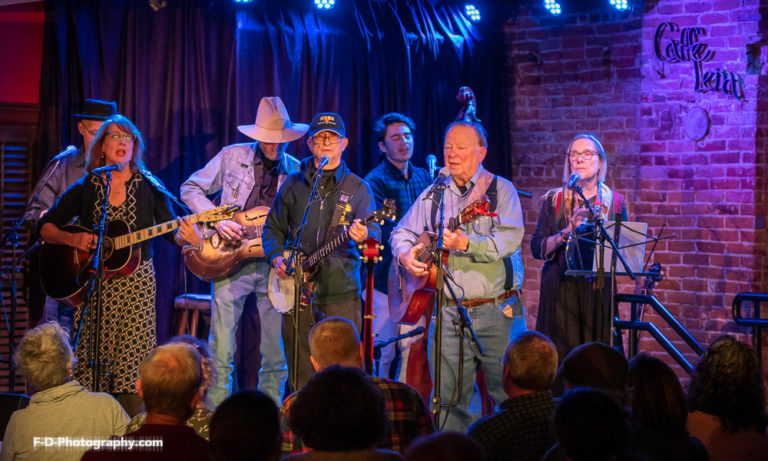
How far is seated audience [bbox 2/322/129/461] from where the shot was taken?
3229 mm

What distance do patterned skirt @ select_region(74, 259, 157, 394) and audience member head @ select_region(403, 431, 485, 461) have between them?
3.78 m

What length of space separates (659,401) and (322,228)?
3058 mm

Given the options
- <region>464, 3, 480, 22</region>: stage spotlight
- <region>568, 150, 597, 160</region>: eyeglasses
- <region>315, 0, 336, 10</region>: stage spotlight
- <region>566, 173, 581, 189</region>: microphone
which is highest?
<region>464, 3, 480, 22</region>: stage spotlight

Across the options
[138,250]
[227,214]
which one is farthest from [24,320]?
[227,214]

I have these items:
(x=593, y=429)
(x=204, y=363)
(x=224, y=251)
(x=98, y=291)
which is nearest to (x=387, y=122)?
(x=224, y=251)

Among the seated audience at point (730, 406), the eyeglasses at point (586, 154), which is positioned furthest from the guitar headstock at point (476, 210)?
the seated audience at point (730, 406)

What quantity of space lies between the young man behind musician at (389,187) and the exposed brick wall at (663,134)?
1.72m

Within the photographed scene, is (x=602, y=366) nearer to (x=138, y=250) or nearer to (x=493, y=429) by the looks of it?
A: (x=493, y=429)

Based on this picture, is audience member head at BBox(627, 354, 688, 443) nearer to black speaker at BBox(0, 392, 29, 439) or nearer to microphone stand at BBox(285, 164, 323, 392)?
microphone stand at BBox(285, 164, 323, 392)

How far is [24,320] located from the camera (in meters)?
6.77

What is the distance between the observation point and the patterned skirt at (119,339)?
5.45 meters

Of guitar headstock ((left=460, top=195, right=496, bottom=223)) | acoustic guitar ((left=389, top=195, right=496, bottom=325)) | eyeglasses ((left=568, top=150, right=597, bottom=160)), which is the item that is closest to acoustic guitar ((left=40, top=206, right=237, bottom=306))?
acoustic guitar ((left=389, top=195, right=496, bottom=325))

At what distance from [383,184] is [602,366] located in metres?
3.71

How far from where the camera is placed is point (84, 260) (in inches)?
218
